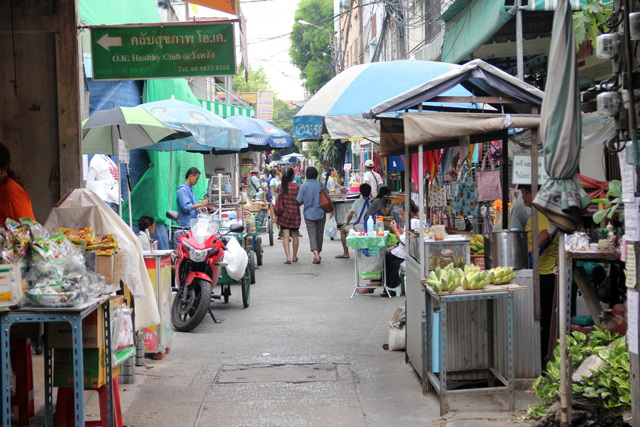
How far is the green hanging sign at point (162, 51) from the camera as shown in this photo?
649cm

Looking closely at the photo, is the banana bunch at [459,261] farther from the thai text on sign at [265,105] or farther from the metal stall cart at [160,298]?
the thai text on sign at [265,105]

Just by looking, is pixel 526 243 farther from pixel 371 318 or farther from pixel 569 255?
pixel 371 318

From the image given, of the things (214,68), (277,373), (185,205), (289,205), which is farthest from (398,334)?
(289,205)

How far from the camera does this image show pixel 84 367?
14.5ft

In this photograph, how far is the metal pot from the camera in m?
5.90

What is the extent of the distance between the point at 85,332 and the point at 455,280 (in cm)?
299

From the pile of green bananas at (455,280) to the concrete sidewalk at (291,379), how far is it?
1.04m

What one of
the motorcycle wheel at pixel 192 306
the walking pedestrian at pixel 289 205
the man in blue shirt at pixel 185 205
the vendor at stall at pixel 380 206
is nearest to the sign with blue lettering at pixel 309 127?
the motorcycle wheel at pixel 192 306

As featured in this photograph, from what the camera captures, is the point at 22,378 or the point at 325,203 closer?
the point at 22,378

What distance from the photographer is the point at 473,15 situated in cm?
1026

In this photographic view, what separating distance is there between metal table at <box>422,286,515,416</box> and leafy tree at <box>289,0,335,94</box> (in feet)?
169

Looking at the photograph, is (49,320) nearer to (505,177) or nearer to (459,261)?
(459,261)

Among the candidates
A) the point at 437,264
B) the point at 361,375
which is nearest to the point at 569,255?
the point at 437,264

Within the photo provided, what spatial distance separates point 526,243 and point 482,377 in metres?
1.32
